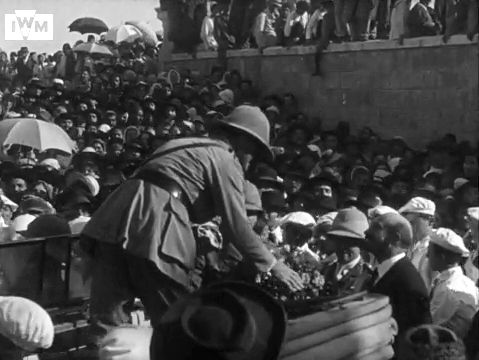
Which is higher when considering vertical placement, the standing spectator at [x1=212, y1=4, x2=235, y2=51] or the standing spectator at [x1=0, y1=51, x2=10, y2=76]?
the standing spectator at [x1=212, y1=4, x2=235, y2=51]

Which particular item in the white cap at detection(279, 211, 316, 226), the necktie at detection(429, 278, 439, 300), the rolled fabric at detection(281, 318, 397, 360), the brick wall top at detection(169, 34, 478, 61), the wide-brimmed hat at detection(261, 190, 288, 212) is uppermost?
the brick wall top at detection(169, 34, 478, 61)

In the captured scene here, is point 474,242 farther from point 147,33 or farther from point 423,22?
point 147,33

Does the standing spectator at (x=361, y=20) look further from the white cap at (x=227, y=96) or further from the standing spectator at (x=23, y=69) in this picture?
the standing spectator at (x=23, y=69)

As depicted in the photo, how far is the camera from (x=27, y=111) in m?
17.2

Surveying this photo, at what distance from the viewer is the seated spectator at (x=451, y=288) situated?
5.84 meters

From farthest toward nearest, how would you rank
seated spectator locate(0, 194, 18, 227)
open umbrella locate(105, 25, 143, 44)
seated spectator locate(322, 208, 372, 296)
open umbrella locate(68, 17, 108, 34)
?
open umbrella locate(68, 17, 108, 34)
open umbrella locate(105, 25, 143, 44)
seated spectator locate(0, 194, 18, 227)
seated spectator locate(322, 208, 372, 296)

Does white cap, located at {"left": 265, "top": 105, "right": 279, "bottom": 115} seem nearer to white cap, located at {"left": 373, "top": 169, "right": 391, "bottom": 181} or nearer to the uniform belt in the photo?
white cap, located at {"left": 373, "top": 169, "right": 391, "bottom": 181}

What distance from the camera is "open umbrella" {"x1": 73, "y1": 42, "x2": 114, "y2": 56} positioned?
23.5 m

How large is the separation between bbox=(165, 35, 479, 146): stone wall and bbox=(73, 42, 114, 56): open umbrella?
5.25 m

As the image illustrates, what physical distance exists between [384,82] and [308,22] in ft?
4.47

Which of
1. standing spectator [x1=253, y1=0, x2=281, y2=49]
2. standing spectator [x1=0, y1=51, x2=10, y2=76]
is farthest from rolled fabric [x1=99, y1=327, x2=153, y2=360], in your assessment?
standing spectator [x1=0, y1=51, x2=10, y2=76]

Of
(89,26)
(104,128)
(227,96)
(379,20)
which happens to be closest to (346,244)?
(104,128)

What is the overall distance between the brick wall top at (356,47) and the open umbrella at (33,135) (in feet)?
14.3

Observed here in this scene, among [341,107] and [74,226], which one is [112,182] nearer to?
[74,226]
